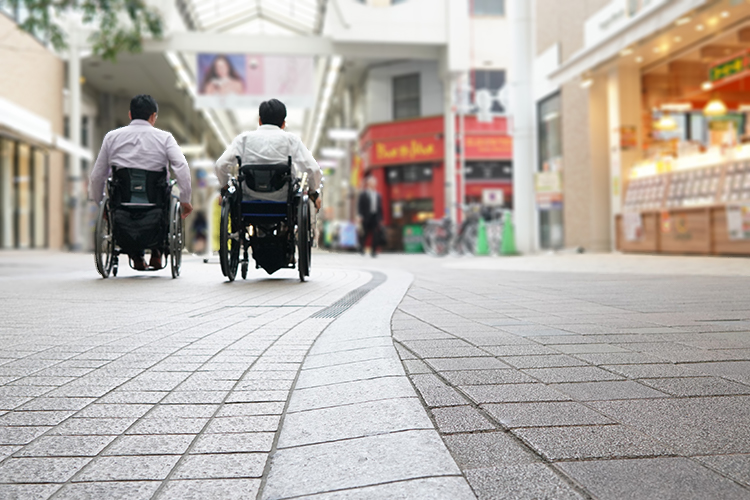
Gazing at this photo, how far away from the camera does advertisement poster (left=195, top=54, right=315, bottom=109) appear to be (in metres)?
22.4

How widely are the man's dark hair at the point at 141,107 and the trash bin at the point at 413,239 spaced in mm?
20152

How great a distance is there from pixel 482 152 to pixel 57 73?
14.5 m

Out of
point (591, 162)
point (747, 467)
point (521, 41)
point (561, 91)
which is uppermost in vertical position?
point (521, 41)

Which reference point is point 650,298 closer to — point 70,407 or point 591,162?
point 70,407

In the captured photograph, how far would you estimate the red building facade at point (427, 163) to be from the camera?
91.9 ft

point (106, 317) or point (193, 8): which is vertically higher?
point (193, 8)

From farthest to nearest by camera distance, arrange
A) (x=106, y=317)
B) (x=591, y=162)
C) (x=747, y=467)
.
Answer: (x=591, y=162), (x=106, y=317), (x=747, y=467)

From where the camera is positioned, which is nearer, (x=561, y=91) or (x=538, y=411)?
(x=538, y=411)

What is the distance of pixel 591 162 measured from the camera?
16.2 metres

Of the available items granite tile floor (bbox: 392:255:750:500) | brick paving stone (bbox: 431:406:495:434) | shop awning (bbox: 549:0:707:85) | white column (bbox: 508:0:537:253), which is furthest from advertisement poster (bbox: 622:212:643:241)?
brick paving stone (bbox: 431:406:495:434)

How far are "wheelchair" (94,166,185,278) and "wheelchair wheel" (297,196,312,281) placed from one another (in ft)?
3.84

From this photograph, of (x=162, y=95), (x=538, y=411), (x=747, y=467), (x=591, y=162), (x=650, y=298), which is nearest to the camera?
(x=747, y=467)

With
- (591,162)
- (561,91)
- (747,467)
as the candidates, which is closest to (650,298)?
(747,467)

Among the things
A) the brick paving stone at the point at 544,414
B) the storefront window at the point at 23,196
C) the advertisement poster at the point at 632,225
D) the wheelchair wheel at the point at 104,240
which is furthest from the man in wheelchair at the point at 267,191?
the storefront window at the point at 23,196
